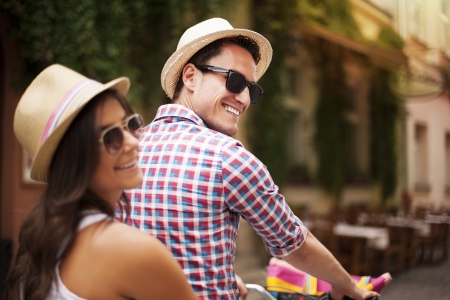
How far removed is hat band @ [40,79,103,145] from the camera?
40.4 inches

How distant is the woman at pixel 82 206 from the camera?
3.25 ft

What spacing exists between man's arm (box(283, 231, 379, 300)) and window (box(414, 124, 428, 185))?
625 centimetres

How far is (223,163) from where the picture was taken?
1355mm

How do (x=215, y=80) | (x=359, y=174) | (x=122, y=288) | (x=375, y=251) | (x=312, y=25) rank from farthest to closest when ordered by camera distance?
1. (x=359, y=174)
2. (x=312, y=25)
3. (x=375, y=251)
4. (x=215, y=80)
5. (x=122, y=288)

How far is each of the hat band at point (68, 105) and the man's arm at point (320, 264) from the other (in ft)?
2.61

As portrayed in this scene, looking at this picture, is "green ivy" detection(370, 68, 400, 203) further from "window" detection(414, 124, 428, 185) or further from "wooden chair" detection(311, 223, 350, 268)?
"wooden chair" detection(311, 223, 350, 268)

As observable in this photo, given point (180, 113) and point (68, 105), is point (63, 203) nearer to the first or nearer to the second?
point (68, 105)

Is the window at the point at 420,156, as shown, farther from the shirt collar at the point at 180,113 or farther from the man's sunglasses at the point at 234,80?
the shirt collar at the point at 180,113

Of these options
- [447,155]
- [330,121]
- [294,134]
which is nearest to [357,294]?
[447,155]

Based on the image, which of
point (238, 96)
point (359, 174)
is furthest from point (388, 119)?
point (238, 96)

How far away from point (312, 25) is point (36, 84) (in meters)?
8.32

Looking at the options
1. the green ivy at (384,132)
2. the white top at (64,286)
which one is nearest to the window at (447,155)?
the green ivy at (384,132)

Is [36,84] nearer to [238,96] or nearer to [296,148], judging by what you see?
[238,96]

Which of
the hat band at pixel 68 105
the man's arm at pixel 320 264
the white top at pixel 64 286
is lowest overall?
the man's arm at pixel 320 264
